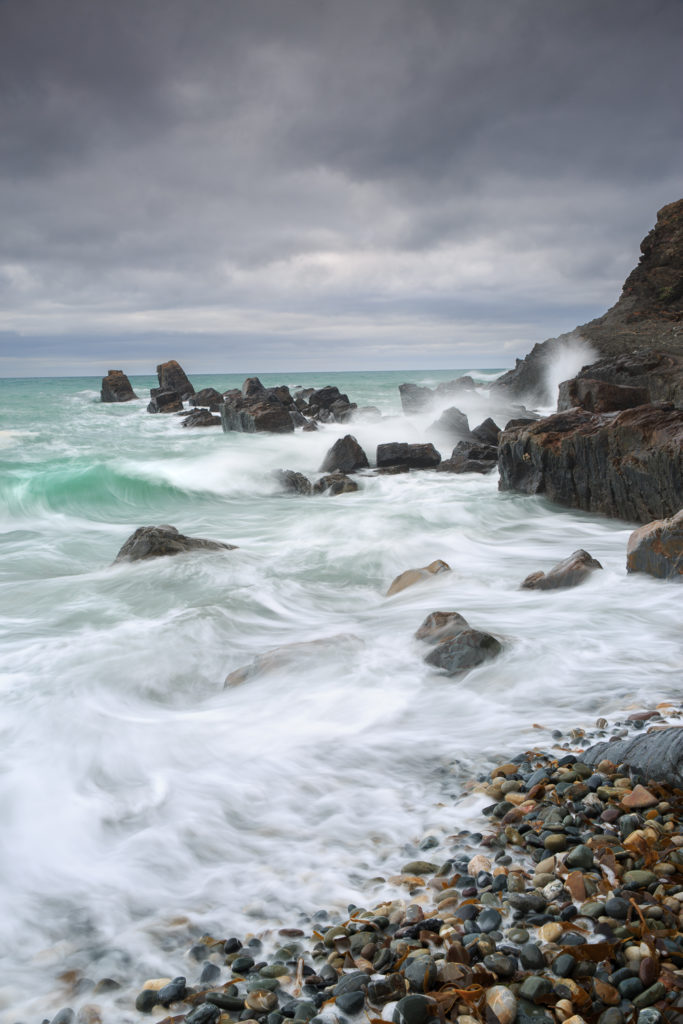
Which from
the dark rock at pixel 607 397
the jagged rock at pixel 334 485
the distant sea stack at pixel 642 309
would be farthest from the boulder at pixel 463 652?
the distant sea stack at pixel 642 309

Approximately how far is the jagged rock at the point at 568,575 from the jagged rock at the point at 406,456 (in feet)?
27.3

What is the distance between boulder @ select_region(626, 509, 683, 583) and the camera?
17.1ft

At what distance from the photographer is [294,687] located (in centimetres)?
411

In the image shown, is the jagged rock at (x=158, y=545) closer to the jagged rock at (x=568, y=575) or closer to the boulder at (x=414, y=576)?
the boulder at (x=414, y=576)

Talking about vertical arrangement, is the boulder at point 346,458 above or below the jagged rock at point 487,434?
below

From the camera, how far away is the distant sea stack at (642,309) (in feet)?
74.7

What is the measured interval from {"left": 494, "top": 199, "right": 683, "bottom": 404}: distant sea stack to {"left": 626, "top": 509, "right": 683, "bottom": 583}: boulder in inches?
713

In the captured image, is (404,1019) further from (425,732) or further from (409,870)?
(425,732)

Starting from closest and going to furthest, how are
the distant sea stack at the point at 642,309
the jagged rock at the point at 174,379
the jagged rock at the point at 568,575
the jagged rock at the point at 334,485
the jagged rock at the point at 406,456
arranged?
the jagged rock at the point at 568,575
the jagged rock at the point at 334,485
the jagged rock at the point at 406,456
the distant sea stack at the point at 642,309
the jagged rock at the point at 174,379

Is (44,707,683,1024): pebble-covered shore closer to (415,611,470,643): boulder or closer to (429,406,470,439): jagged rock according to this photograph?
(415,611,470,643): boulder

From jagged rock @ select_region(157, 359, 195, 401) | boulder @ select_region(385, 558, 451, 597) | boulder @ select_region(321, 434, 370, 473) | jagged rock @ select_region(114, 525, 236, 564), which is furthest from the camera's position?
jagged rock @ select_region(157, 359, 195, 401)

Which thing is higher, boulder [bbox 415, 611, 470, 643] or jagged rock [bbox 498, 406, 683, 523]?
jagged rock [bbox 498, 406, 683, 523]

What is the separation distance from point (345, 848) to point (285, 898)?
13.2 inches

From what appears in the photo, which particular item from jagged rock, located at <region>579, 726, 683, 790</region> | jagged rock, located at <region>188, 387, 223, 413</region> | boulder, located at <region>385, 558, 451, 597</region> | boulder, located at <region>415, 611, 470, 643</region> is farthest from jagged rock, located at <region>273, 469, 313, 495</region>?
jagged rock, located at <region>188, 387, 223, 413</region>
